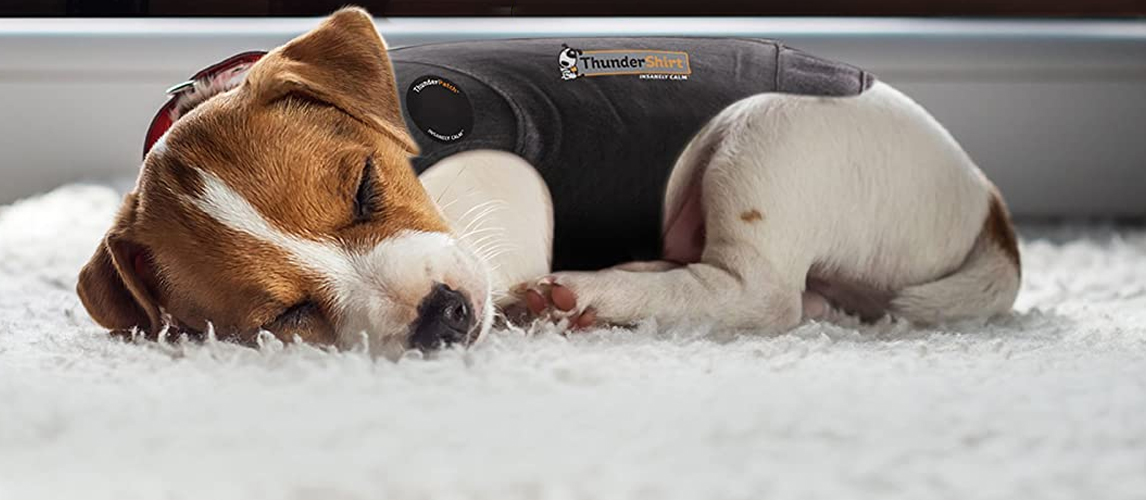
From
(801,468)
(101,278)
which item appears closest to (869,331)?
(801,468)

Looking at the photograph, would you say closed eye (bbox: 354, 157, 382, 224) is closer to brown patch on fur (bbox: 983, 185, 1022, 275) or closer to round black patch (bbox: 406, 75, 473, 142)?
round black patch (bbox: 406, 75, 473, 142)

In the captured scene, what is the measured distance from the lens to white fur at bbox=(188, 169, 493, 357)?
146 centimetres

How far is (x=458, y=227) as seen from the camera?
1.75 meters

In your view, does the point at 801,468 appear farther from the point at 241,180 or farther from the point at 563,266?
the point at 563,266

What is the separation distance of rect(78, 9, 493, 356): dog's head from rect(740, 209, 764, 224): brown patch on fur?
1.44 ft

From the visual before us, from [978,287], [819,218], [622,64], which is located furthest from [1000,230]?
[622,64]

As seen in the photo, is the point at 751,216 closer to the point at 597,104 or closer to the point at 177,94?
the point at 597,104

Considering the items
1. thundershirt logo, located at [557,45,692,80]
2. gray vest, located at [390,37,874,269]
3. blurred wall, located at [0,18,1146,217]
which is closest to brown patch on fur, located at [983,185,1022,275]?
gray vest, located at [390,37,874,269]

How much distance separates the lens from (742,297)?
1845mm

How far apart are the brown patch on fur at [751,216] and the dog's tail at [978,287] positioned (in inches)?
11.2

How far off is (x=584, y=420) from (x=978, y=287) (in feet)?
3.35

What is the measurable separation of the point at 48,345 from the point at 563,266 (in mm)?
731

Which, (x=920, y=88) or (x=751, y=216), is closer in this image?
(x=751, y=216)

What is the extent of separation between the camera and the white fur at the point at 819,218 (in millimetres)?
1839
